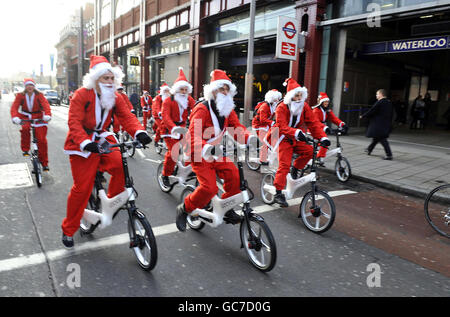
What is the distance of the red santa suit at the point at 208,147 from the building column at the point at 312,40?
10.8 m

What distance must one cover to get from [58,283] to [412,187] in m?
6.40

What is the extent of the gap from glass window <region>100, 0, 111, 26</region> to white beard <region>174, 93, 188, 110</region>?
109 feet

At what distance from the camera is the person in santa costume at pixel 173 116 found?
6.16 metres

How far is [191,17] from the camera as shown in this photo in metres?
20.6

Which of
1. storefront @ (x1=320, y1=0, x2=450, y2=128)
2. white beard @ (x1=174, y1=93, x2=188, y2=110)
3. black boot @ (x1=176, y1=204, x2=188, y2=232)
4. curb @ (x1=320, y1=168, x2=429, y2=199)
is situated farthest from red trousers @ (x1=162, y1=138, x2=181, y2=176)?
storefront @ (x1=320, y1=0, x2=450, y2=128)

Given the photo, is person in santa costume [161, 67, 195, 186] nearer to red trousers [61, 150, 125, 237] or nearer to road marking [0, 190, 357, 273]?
road marking [0, 190, 357, 273]

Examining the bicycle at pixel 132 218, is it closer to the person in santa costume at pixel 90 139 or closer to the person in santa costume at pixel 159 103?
the person in santa costume at pixel 90 139

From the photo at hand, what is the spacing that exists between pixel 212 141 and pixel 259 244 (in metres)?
1.33

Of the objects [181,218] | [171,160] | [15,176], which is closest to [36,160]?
[15,176]

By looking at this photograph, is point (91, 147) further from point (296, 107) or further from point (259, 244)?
point (296, 107)

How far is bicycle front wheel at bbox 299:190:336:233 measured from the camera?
4441 mm

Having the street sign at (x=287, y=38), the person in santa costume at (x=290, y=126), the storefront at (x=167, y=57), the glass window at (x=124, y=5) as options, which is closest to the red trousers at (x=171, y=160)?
the person in santa costume at (x=290, y=126)
